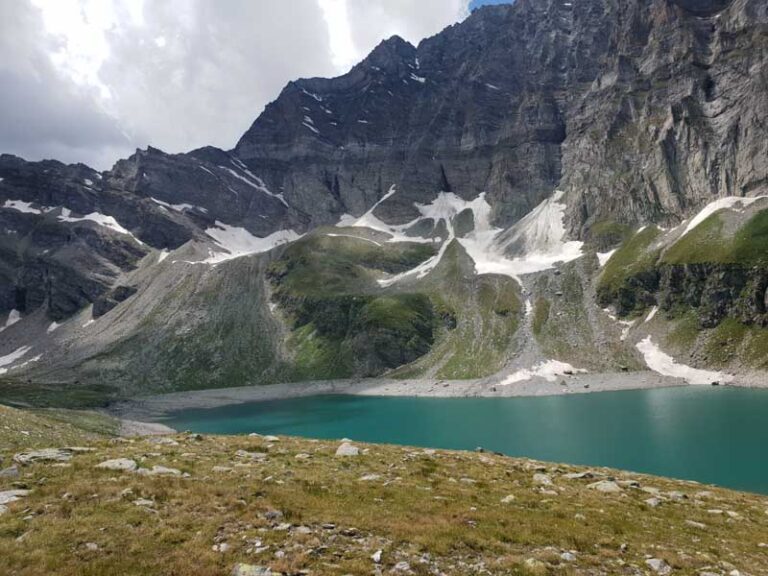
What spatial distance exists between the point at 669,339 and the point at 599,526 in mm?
130762

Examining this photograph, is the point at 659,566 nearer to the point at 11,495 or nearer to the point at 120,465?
the point at 120,465

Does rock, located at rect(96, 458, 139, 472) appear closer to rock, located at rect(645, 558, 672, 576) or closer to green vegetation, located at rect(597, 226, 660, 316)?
rock, located at rect(645, 558, 672, 576)

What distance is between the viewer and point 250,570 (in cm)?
1212

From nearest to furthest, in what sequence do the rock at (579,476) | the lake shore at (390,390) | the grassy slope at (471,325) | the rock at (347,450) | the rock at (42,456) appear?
the rock at (42,456)
the rock at (579,476)
the rock at (347,450)
the lake shore at (390,390)
the grassy slope at (471,325)

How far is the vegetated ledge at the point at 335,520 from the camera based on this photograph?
12961 mm

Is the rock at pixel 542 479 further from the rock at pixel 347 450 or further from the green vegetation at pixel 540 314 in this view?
the green vegetation at pixel 540 314

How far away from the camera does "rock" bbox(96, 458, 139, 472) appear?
19.5m

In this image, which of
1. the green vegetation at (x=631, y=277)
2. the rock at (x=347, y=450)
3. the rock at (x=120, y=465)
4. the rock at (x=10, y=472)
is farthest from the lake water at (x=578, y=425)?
the rock at (x=10, y=472)

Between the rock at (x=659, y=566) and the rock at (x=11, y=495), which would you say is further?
the rock at (x=11, y=495)

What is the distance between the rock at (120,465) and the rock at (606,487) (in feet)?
65.5

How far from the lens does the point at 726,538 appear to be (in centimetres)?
1773

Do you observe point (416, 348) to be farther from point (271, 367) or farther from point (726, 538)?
point (726, 538)

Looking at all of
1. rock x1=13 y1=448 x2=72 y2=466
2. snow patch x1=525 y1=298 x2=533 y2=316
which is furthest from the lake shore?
rock x1=13 y1=448 x2=72 y2=466

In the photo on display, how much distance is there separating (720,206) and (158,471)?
183136 mm
